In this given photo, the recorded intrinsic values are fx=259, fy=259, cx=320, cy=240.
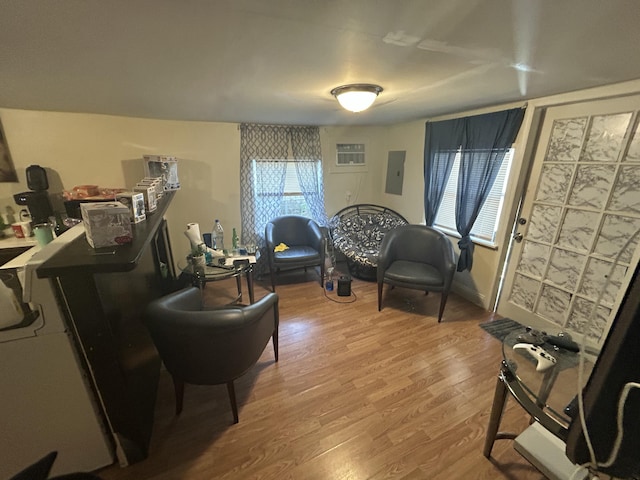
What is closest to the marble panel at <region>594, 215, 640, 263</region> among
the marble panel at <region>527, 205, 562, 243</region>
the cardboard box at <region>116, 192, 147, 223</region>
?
the marble panel at <region>527, 205, 562, 243</region>

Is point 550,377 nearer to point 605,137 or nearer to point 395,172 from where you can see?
point 605,137

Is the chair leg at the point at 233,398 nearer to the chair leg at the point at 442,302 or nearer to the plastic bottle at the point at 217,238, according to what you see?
the plastic bottle at the point at 217,238

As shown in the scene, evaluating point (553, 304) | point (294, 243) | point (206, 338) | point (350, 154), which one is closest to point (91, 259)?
point (206, 338)

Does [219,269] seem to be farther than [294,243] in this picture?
No

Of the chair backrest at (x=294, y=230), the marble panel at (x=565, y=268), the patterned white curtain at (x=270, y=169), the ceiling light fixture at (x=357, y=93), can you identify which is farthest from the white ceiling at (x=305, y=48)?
the chair backrest at (x=294, y=230)

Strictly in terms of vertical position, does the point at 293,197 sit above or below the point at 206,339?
above

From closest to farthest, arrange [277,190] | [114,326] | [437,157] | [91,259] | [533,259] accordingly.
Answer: [91,259] → [114,326] → [533,259] → [437,157] → [277,190]

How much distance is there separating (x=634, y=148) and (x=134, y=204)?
3117 mm

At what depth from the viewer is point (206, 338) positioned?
1.33 metres

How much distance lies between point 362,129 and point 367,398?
11.0 ft

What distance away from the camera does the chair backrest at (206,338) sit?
1.32 meters

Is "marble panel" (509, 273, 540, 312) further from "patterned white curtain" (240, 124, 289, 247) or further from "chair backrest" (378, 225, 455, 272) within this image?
"patterned white curtain" (240, 124, 289, 247)

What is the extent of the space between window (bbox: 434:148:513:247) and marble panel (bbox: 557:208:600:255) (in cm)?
52

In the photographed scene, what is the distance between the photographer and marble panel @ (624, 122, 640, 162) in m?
1.69
